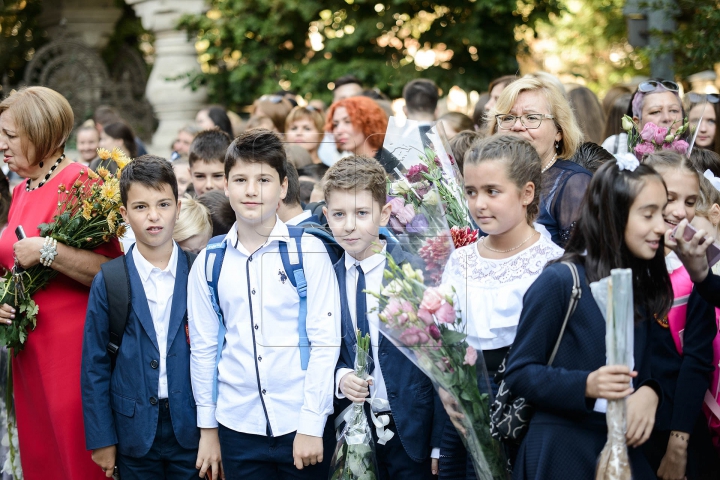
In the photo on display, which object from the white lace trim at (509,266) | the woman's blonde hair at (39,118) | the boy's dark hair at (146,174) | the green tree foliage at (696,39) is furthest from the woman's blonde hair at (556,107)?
the green tree foliage at (696,39)

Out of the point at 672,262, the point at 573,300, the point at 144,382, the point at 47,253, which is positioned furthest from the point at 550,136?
the point at 47,253

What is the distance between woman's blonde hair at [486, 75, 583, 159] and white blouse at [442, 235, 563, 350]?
2.82ft

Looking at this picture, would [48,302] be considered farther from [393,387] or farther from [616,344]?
[616,344]

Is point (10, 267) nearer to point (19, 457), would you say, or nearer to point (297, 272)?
point (19, 457)

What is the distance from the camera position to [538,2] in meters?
9.65

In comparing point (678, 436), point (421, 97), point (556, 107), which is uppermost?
point (421, 97)

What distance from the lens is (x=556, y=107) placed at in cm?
400

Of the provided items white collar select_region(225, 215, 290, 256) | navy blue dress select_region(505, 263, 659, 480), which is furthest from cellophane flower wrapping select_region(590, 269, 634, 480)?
white collar select_region(225, 215, 290, 256)

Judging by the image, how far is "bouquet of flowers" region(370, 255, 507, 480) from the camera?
3021 millimetres

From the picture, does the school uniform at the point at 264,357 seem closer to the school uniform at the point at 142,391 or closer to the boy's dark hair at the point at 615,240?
the school uniform at the point at 142,391

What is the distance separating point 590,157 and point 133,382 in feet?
7.86

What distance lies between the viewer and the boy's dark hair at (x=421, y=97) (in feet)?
22.9

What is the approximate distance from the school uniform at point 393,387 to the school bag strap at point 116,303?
1.01 meters

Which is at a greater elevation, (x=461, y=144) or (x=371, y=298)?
(x=461, y=144)
